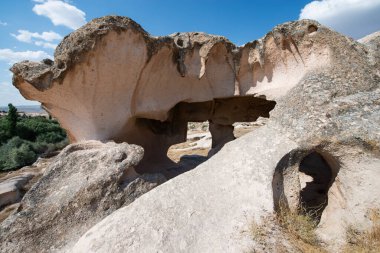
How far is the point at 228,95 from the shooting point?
19.9 ft

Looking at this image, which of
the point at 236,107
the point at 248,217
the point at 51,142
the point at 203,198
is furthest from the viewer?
the point at 51,142

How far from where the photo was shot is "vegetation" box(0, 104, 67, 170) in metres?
17.9

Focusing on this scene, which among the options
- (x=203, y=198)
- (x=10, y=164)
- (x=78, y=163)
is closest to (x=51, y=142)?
(x=10, y=164)

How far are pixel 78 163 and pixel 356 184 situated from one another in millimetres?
3732

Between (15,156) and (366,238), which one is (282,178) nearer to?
(366,238)

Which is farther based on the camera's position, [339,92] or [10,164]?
[10,164]

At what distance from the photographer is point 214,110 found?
23.8 ft

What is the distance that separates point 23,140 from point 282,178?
74.9 ft

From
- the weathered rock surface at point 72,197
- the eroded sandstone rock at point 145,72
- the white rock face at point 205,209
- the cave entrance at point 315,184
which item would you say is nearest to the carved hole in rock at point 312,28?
the eroded sandstone rock at point 145,72

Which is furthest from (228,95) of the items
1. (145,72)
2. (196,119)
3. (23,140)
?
(23,140)

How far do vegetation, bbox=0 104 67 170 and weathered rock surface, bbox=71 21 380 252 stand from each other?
58.8ft

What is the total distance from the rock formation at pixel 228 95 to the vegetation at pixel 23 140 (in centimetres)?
1563

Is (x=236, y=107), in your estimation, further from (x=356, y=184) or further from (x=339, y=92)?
(x=356, y=184)

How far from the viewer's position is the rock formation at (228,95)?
10.2 ft
